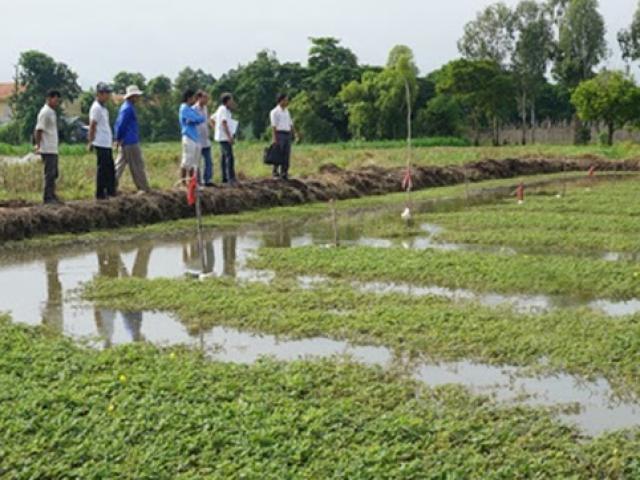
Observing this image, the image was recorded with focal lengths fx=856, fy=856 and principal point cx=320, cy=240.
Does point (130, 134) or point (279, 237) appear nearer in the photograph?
point (279, 237)

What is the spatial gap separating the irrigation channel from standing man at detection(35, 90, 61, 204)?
184cm

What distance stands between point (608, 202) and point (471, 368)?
11.0m

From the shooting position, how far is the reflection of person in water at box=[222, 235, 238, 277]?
31.3 feet

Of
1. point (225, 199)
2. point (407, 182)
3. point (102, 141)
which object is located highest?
point (102, 141)

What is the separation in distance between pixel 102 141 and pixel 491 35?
2005 inches

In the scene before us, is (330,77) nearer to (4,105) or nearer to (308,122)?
(308,122)

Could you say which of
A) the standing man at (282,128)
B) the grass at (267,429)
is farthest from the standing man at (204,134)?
the grass at (267,429)

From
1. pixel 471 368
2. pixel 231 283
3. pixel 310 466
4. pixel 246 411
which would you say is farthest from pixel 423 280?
pixel 310 466

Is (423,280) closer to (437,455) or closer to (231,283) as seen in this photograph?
(231,283)

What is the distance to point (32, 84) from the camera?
152 feet

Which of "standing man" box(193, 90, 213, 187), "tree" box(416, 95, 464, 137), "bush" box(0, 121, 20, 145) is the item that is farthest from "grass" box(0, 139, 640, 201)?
"bush" box(0, 121, 20, 145)

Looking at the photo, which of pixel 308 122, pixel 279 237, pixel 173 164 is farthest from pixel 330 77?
pixel 279 237

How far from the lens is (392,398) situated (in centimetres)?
497

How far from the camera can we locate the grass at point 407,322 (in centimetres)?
584
